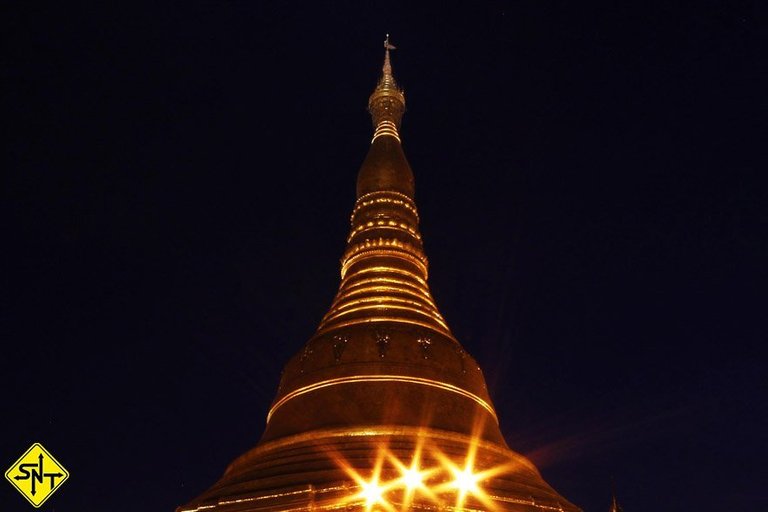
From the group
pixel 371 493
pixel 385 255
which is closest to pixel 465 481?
pixel 371 493

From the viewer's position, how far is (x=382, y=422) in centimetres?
995

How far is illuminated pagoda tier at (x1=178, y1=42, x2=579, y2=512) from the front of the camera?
8.88 meters

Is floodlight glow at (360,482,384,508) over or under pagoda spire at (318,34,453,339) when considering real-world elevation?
under

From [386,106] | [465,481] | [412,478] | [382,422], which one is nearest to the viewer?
[412,478]

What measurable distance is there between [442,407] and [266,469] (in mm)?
2613

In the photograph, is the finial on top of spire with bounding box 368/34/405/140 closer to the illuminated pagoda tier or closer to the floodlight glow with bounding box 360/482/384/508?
the illuminated pagoda tier

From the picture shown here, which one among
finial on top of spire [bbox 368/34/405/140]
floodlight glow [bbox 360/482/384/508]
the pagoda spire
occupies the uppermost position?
finial on top of spire [bbox 368/34/405/140]

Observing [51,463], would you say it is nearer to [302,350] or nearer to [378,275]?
[302,350]

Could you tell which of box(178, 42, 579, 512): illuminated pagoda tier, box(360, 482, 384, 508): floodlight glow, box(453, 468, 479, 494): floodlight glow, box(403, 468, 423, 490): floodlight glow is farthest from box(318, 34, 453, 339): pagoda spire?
box(360, 482, 384, 508): floodlight glow

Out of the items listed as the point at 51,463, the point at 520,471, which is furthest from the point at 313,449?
the point at 51,463

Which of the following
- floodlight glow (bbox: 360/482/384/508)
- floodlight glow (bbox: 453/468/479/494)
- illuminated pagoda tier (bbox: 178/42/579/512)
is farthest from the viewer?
floodlight glow (bbox: 453/468/479/494)

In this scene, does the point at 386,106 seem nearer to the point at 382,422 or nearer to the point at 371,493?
the point at 382,422

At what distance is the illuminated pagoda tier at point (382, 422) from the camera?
29.1 ft

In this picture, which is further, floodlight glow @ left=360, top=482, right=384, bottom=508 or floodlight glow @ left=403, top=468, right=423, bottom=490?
floodlight glow @ left=403, top=468, right=423, bottom=490
